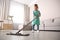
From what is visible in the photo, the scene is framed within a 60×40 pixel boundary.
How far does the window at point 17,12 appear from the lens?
613cm

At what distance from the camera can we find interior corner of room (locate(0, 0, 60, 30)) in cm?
511

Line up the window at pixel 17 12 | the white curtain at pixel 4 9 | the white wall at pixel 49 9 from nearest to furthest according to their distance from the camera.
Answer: the white wall at pixel 49 9, the white curtain at pixel 4 9, the window at pixel 17 12

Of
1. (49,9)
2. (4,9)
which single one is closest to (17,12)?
(4,9)

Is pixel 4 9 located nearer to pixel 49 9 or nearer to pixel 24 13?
pixel 24 13

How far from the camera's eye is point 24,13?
6223 mm

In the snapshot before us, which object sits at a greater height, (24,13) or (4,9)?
(4,9)

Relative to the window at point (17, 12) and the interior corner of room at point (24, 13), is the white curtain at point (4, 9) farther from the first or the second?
the window at point (17, 12)

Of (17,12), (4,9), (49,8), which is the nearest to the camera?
(49,8)

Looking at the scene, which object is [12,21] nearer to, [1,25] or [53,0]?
[1,25]

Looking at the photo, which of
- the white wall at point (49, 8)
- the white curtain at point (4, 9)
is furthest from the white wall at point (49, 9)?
the white curtain at point (4, 9)

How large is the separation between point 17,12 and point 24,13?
0.95 feet

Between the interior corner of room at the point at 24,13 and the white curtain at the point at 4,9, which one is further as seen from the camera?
the white curtain at the point at 4,9

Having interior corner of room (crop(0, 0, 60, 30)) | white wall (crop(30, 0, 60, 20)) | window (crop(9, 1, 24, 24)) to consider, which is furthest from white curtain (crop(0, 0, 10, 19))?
white wall (crop(30, 0, 60, 20))

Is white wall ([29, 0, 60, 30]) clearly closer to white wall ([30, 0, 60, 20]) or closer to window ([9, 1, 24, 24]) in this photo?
white wall ([30, 0, 60, 20])
